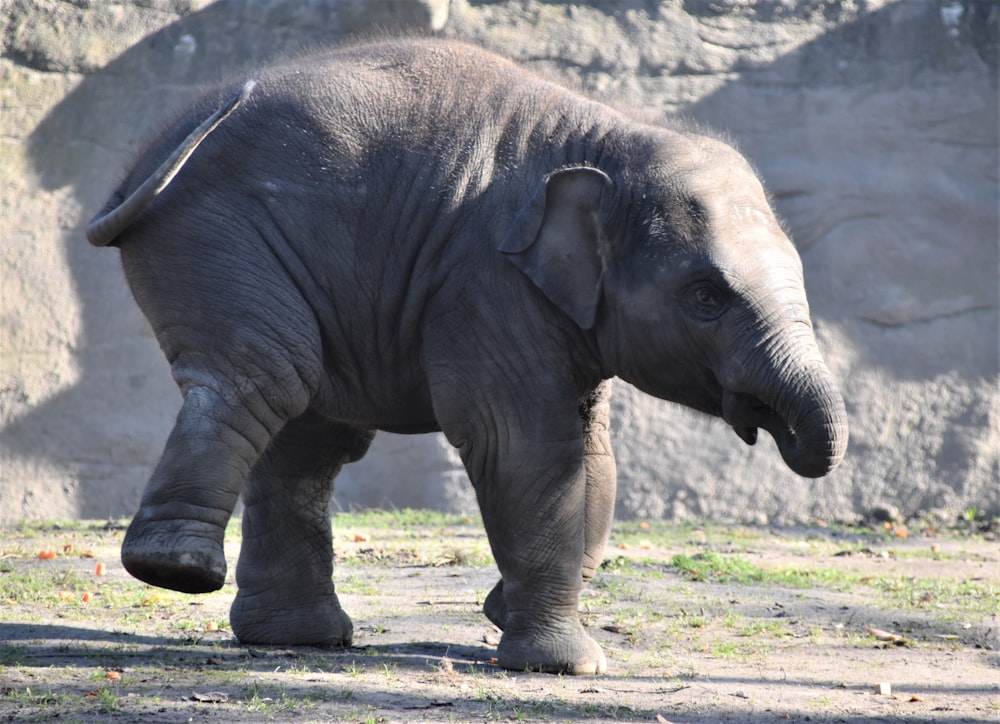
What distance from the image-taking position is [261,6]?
1256cm

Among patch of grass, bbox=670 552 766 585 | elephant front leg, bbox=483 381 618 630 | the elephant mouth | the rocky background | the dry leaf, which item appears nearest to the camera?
the elephant mouth

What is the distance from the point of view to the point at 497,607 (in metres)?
5.92

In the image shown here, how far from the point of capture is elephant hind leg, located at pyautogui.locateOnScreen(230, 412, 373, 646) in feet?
20.0

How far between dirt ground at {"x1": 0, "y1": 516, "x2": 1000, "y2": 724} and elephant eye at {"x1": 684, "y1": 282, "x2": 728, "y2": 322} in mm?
1412

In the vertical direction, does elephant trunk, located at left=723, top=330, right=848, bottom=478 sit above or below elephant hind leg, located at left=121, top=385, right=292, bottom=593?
above

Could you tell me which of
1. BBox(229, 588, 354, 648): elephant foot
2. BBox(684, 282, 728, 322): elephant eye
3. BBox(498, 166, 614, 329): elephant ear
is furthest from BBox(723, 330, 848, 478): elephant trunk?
BBox(229, 588, 354, 648): elephant foot

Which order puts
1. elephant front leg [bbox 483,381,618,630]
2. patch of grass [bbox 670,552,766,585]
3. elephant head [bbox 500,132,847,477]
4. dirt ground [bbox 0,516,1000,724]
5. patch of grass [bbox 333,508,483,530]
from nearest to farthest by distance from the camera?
dirt ground [bbox 0,516,1000,724], elephant head [bbox 500,132,847,477], elephant front leg [bbox 483,381,618,630], patch of grass [bbox 670,552,766,585], patch of grass [bbox 333,508,483,530]

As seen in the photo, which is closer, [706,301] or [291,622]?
[706,301]

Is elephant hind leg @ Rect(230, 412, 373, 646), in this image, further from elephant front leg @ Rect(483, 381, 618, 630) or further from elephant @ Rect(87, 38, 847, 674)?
elephant front leg @ Rect(483, 381, 618, 630)

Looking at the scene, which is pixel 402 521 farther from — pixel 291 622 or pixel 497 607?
pixel 497 607

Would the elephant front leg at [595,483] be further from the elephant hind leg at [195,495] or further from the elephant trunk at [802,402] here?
the elephant hind leg at [195,495]

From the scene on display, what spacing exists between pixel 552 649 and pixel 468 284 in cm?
147

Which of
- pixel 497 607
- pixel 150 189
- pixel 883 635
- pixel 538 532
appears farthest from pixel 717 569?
pixel 150 189

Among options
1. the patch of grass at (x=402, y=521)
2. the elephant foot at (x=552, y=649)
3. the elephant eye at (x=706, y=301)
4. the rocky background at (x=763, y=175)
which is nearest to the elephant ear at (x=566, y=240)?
the elephant eye at (x=706, y=301)
